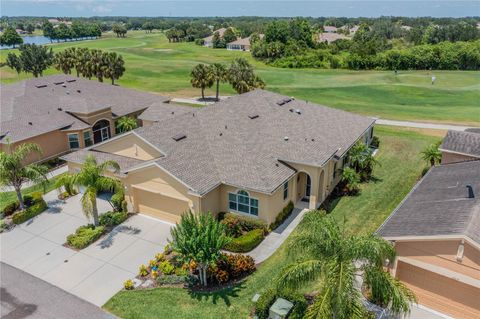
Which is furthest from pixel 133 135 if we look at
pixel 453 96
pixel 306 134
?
pixel 453 96

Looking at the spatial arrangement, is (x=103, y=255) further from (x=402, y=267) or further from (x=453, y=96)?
(x=453, y=96)

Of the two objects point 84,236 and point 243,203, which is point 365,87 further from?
point 84,236

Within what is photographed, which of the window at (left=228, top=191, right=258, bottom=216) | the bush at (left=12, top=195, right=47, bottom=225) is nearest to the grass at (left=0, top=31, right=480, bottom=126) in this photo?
the window at (left=228, top=191, right=258, bottom=216)

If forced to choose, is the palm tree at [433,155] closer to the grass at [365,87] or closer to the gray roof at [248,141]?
the gray roof at [248,141]

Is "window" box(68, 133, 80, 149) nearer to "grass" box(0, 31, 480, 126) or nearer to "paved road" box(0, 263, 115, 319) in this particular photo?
"paved road" box(0, 263, 115, 319)

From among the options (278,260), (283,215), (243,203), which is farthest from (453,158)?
(278,260)

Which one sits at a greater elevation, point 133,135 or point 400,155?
point 133,135

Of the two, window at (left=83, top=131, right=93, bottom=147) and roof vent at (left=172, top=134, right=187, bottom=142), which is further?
window at (left=83, top=131, right=93, bottom=147)
